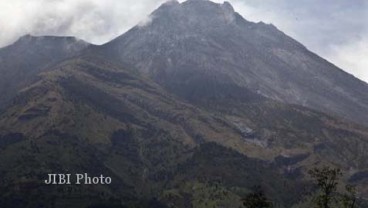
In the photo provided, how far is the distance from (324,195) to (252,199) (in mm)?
28713

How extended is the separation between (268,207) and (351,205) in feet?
126

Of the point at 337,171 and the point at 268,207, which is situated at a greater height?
the point at 337,171

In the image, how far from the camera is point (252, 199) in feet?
506

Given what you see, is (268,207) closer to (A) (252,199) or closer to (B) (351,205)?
(A) (252,199)

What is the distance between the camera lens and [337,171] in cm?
13000

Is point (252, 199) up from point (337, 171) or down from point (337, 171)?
down

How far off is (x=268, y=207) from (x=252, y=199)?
8705 mm

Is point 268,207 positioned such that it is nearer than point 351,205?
No

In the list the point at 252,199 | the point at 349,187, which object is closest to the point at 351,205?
the point at 349,187

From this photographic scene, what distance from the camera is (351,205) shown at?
124750mm

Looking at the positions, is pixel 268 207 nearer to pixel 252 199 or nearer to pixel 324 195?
pixel 252 199

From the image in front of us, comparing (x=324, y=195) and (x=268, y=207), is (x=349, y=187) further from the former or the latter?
(x=268, y=207)

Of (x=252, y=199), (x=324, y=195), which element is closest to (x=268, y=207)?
(x=252, y=199)

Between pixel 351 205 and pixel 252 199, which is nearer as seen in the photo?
pixel 351 205
